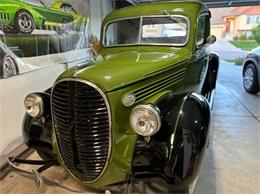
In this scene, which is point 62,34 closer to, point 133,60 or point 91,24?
point 91,24

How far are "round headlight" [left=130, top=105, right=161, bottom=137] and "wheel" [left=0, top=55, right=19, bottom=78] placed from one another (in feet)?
5.96

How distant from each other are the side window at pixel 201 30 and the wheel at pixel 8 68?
2.15m

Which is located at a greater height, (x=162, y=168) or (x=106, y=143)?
(x=106, y=143)

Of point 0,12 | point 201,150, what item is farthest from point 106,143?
point 0,12

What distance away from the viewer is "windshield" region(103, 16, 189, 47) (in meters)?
2.58

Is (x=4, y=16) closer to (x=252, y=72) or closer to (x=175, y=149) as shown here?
(x=175, y=149)

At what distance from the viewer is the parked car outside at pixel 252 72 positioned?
4910mm

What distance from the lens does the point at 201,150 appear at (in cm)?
156

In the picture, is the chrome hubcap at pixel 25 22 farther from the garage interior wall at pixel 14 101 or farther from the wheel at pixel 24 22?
the garage interior wall at pixel 14 101

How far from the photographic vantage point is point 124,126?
1.68m

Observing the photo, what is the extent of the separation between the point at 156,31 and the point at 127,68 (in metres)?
1.01

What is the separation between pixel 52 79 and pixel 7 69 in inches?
39.4

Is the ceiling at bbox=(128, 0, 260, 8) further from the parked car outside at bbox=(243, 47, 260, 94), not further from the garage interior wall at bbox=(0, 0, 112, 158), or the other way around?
the garage interior wall at bbox=(0, 0, 112, 158)

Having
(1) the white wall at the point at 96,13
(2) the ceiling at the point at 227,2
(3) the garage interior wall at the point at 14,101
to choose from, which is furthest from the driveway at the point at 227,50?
(3) the garage interior wall at the point at 14,101
